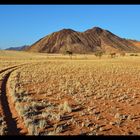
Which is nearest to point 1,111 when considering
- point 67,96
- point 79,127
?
point 79,127

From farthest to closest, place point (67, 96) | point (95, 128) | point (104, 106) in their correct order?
point (67, 96) < point (104, 106) < point (95, 128)

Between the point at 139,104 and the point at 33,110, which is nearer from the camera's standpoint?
the point at 33,110

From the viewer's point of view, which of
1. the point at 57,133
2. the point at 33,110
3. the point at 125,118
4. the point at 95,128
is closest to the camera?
the point at 57,133

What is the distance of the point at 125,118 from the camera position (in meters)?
11.6

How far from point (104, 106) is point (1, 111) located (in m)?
4.80

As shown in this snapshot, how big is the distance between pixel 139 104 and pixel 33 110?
5577mm

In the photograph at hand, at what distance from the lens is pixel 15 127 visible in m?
9.37

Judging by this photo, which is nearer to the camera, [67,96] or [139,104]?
[139,104]
